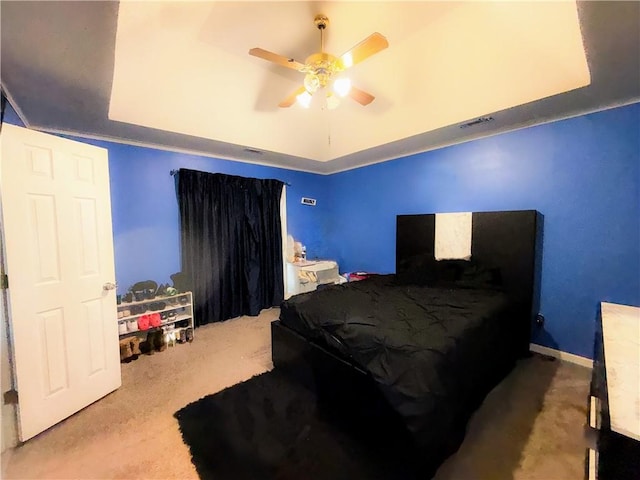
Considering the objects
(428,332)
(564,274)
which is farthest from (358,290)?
(564,274)

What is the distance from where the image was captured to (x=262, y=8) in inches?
74.7

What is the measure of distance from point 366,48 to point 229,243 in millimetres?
2951

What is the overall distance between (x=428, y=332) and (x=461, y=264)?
1.62 meters

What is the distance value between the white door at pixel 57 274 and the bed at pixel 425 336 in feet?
4.66

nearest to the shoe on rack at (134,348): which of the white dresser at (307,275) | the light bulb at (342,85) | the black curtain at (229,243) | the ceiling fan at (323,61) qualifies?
the black curtain at (229,243)

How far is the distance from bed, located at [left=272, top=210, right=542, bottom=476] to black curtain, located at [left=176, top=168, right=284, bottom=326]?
162 centimetres

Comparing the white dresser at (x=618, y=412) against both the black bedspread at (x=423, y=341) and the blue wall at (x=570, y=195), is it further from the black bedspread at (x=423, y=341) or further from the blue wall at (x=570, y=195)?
the blue wall at (x=570, y=195)

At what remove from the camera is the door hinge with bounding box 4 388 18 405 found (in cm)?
167

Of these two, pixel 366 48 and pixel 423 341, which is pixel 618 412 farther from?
pixel 366 48

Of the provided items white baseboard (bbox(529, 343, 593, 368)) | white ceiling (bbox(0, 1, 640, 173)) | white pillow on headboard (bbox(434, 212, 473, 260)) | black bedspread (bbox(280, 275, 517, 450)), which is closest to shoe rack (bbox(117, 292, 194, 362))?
black bedspread (bbox(280, 275, 517, 450))

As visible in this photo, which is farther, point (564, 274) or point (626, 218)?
point (564, 274)

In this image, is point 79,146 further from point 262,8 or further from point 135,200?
point 262,8

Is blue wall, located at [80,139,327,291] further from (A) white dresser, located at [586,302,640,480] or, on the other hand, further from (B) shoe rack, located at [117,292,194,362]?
(A) white dresser, located at [586,302,640,480]

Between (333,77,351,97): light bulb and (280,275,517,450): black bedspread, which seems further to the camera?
(333,77,351,97): light bulb
